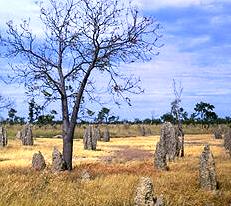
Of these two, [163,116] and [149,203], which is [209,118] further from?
[149,203]

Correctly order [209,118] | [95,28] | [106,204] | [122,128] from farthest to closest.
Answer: [209,118]
[122,128]
[95,28]
[106,204]

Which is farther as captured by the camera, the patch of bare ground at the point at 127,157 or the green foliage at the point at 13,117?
the green foliage at the point at 13,117

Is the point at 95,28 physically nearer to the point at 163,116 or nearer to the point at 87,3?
the point at 87,3

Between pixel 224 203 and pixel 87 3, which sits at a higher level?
pixel 87 3

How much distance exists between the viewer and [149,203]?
1382 centimetres

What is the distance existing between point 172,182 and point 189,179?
1.35 m

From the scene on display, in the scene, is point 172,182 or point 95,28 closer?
point 172,182

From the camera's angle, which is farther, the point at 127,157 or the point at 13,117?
the point at 13,117

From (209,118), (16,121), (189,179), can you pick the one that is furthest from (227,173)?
(16,121)

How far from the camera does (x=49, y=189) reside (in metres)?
16.2

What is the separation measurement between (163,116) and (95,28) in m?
120

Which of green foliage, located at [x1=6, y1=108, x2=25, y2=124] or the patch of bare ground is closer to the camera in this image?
the patch of bare ground

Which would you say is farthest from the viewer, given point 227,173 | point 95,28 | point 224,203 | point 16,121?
point 16,121

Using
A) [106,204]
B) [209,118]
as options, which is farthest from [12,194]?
[209,118]
